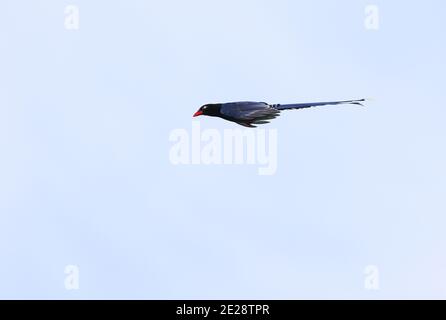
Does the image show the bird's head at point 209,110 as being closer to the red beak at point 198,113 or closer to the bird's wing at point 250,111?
the red beak at point 198,113

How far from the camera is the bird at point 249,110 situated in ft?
38.9

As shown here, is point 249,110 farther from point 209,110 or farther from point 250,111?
point 209,110

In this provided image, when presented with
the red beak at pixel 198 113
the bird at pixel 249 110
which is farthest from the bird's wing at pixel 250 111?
the red beak at pixel 198 113

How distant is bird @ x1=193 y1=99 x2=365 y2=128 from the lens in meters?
11.9

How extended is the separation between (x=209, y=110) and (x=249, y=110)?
0.70 meters
